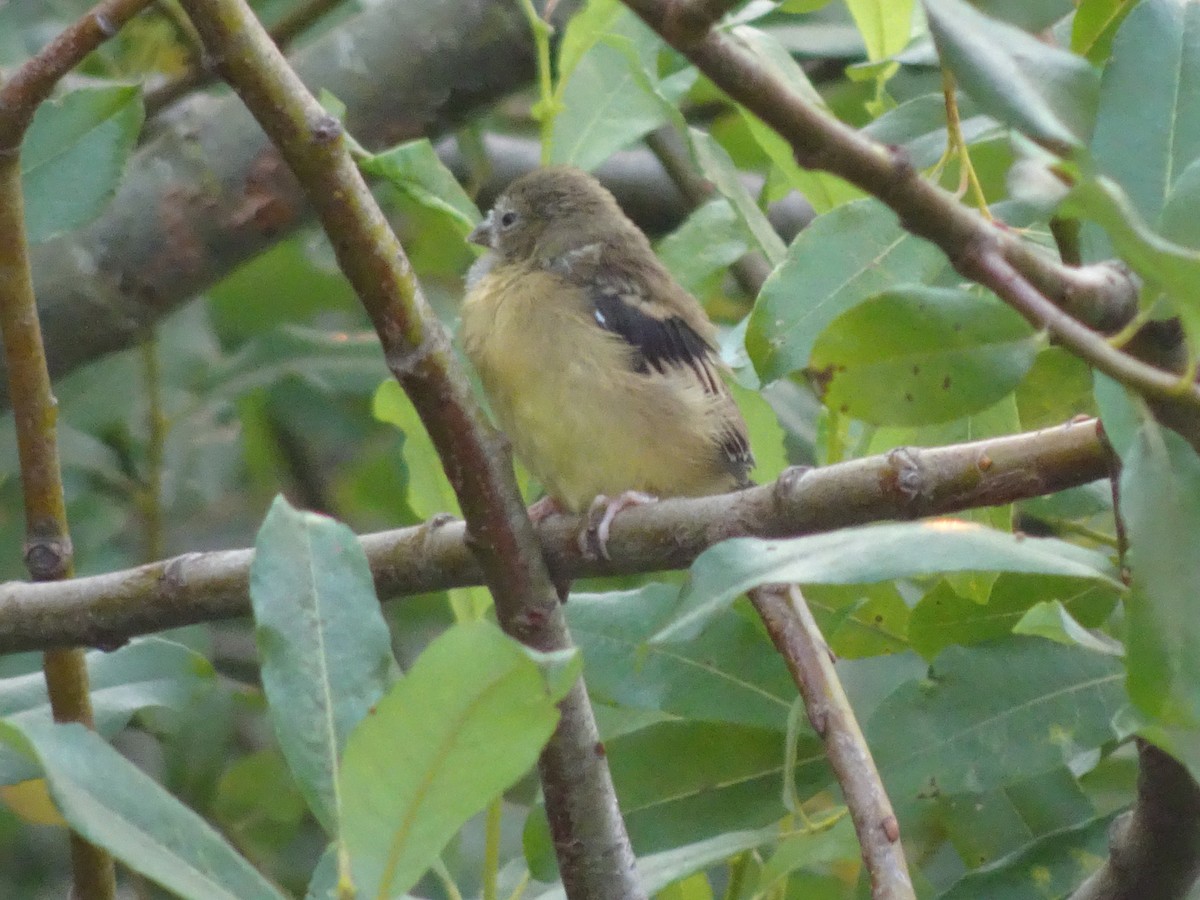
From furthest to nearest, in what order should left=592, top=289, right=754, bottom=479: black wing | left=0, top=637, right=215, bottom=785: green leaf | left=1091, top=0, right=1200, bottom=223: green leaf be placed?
left=592, top=289, right=754, bottom=479: black wing < left=0, top=637, right=215, bottom=785: green leaf < left=1091, top=0, right=1200, bottom=223: green leaf

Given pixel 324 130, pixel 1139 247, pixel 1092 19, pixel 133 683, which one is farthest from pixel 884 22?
pixel 133 683

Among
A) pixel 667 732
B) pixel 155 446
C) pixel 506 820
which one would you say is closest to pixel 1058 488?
pixel 667 732

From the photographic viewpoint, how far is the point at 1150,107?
1.47m

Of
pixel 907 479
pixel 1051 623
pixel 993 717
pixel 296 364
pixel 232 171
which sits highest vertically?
pixel 232 171

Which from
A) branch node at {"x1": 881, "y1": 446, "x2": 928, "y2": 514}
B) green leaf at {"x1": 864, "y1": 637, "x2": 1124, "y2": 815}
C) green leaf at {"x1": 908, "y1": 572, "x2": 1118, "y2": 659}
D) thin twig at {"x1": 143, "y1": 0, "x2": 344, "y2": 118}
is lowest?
green leaf at {"x1": 864, "y1": 637, "x2": 1124, "y2": 815}

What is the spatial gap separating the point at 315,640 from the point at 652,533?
0.61 m

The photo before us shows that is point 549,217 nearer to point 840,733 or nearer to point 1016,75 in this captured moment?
point 840,733

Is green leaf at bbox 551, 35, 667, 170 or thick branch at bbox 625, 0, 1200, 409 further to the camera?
green leaf at bbox 551, 35, 667, 170

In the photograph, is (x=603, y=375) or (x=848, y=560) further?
(x=603, y=375)

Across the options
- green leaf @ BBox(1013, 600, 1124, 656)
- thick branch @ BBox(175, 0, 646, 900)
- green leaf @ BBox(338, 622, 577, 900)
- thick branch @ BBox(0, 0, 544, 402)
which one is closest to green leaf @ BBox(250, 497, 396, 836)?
green leaf @ BBox(338, 622, 577, 900)

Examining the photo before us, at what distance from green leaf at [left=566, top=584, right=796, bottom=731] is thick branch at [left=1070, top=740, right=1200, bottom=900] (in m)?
0.47

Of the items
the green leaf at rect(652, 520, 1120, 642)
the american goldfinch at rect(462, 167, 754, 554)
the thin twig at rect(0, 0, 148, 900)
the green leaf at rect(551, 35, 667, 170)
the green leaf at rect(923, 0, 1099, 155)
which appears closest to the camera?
the green leaf at rect(923, 0, 1099, 155)

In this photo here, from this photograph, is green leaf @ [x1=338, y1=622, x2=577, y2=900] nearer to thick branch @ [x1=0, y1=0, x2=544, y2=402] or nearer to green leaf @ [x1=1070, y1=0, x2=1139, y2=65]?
green leaf @ [x1=1070, y1=0, x2=1139, y2=65]

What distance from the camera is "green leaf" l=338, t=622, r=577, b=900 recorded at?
1076 millimetres
